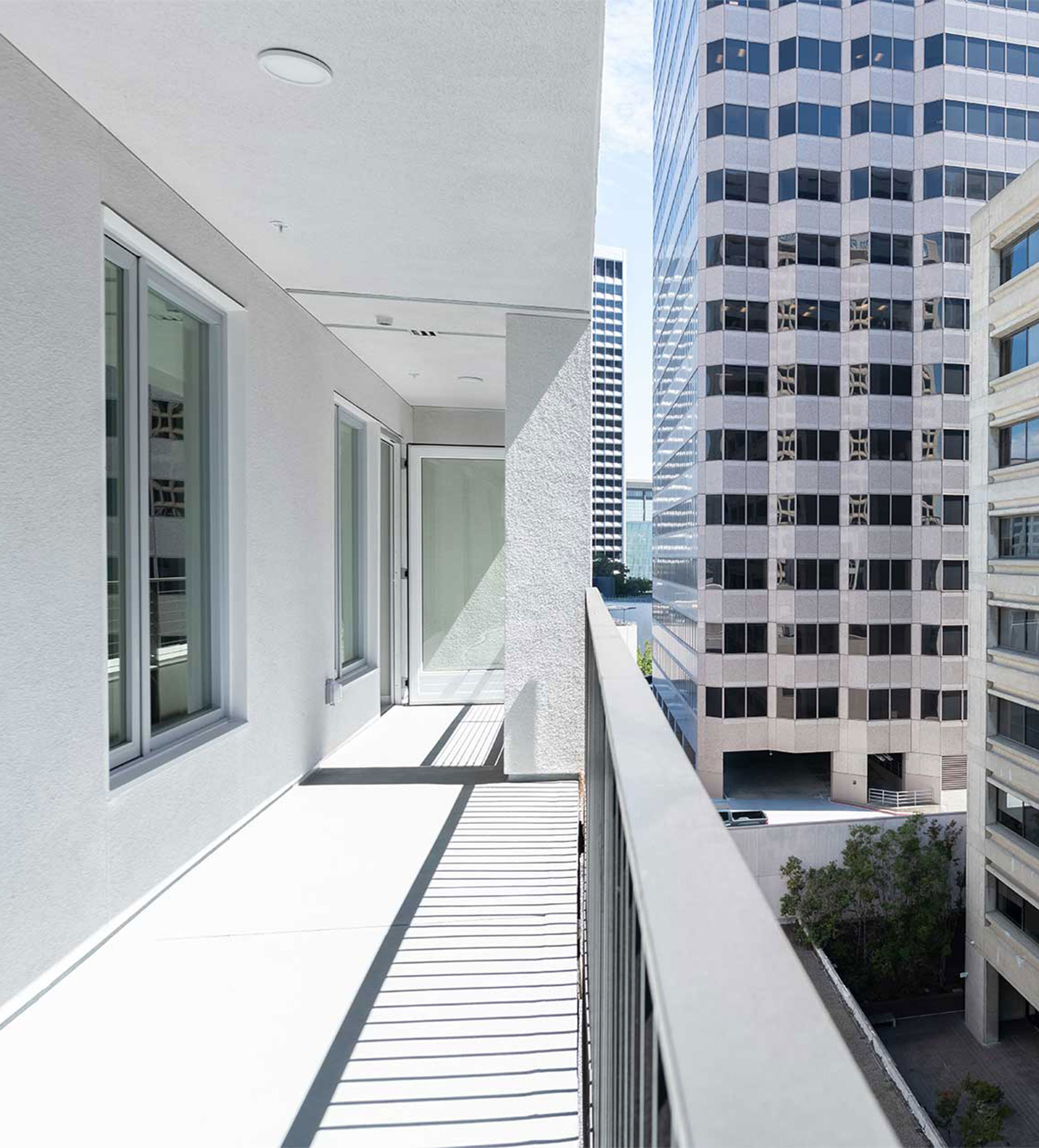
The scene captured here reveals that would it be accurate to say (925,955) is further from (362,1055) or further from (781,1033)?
(781,1033)

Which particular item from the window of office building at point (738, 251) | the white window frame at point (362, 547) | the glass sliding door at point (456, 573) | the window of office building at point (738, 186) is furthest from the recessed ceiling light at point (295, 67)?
the window of office building at point (738, 186)

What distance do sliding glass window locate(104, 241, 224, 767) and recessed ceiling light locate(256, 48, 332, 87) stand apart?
0.78 meters

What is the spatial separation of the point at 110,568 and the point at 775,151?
19.0 meters

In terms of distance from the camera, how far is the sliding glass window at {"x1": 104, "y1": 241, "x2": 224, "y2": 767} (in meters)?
2.22

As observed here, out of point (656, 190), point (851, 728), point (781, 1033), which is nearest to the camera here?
point (781, 1033)

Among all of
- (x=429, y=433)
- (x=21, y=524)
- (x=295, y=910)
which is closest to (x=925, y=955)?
(x=429, y=433)

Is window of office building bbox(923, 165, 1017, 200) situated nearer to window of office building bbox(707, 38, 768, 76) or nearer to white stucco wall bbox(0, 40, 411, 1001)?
window of office building bbox(707, 38, 768, 76)

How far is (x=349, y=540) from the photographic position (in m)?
4.50

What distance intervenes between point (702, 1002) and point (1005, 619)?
14.1 m

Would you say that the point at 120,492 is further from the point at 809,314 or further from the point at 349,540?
the point at 809,314

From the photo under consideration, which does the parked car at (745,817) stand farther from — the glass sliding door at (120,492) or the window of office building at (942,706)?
the glass sliding door at (120,492)

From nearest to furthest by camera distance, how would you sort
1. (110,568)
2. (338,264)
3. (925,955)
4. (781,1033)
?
(781,1033) < (110,568) < (338,264) < (925,955)

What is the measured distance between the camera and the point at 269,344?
3.14 metres

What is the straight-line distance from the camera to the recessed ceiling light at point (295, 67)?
1695 millimetres
